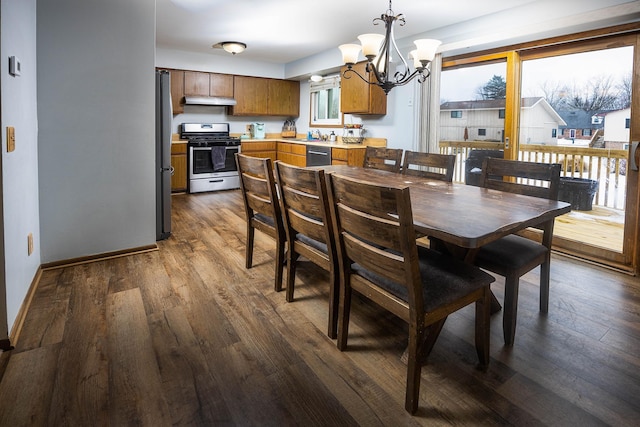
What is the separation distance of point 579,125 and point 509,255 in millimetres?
2229

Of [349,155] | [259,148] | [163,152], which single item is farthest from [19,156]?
[259,148]

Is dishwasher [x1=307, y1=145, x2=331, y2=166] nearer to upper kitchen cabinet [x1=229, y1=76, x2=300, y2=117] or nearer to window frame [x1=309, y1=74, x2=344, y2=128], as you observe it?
window frame [x1=309, y1=74, x2=344, y2=128]

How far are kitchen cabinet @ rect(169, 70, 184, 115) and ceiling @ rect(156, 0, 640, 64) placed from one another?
827 millimetres

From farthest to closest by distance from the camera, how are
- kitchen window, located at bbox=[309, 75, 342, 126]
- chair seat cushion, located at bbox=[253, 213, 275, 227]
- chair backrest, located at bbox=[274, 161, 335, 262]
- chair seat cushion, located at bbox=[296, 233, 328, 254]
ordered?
1. kitchen window, located at bbox=[309, 75, 342, 126]
2. chair seat cushion, located at bbox=[253, 213, 275, 227]
3. chair seat cushion, located at bbox=[296, 233, 328, 254]
4. chair backrest, located at bbox=[274, 161, 335, 262]

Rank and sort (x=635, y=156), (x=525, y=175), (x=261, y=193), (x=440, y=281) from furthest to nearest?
(x=635, y=156), (x=261, y=193), (x=525, y=175), (x=440, y=281)

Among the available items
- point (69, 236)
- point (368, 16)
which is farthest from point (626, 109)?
point (69, 236)

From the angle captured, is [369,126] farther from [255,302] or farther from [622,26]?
[255,302]

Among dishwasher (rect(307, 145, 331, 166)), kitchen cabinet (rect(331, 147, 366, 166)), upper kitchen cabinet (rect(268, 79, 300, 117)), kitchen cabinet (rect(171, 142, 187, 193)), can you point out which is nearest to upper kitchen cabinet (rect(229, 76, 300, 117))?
upper kitchen cabinet (rect(268, 79, 300, 117))

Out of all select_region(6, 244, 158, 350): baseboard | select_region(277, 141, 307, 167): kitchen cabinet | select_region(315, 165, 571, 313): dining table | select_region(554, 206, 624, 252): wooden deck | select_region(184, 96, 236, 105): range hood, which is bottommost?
select_region(6, 244, 158, 350): baseboard

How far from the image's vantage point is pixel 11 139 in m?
1.92

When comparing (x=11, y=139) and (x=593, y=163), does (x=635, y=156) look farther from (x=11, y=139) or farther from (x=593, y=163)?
(x=11, y=139)

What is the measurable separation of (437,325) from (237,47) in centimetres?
469

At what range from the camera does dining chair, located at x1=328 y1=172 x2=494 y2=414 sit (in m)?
1.38

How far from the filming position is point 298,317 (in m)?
2.18
